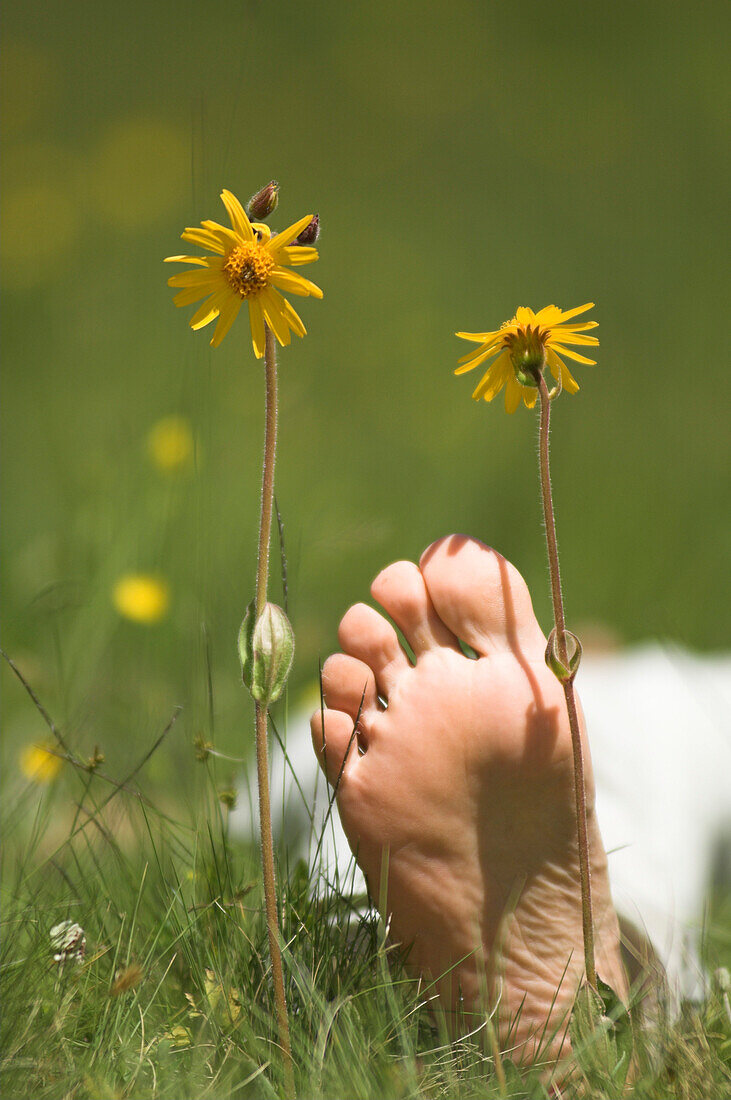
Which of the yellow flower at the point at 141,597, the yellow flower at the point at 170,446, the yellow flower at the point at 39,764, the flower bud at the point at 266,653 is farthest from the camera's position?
the yellow flower at the point at 170,446

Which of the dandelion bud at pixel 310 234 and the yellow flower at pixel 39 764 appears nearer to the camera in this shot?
the dandelion bud at pixel 310 234

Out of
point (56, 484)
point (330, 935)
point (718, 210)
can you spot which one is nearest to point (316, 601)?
point (56, 484)

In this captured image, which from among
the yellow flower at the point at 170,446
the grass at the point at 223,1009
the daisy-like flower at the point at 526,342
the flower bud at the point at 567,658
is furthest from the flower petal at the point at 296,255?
the yellow flower at the point at 170,446

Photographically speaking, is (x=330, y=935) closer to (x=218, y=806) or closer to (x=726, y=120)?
(x=218, y=806)

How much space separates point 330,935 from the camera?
0.77 m

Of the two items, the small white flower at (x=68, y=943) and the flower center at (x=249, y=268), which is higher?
the flower center at (x=249, y=268)

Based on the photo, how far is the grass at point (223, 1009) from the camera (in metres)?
0.63

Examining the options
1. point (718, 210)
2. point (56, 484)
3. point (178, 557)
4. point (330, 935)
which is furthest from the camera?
point (718, 210)

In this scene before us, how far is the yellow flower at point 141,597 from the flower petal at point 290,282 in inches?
37.0

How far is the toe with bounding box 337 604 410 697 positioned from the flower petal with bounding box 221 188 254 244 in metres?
0.33

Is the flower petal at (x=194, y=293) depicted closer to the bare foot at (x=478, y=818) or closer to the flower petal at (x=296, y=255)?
the flower petal at (x=296, y=255)

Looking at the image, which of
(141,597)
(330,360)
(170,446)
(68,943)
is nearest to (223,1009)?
(68,943)

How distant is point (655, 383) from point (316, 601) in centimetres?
191

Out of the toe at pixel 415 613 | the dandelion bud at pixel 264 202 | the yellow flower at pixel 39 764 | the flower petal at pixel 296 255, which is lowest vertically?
the yellow flower at pixel 39 764
